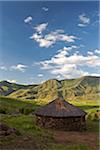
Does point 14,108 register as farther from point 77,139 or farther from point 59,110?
point 77,139

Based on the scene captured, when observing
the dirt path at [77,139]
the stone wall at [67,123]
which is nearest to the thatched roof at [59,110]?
the stone wall at [67,123]

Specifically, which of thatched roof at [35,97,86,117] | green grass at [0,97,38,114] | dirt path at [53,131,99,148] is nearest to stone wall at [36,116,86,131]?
thatched roof at [35,97,86,117]

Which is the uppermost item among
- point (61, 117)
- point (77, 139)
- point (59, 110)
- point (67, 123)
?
point (59, 110)

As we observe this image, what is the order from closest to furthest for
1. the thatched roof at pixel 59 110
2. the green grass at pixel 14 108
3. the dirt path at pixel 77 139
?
the dirt path at pixel 77 139
the thatched roof at pixel 59 110
the green grass at pixel 14 108

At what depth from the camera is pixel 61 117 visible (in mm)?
33250

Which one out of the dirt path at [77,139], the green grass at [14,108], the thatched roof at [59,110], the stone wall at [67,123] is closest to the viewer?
the dirt path at [77,139]

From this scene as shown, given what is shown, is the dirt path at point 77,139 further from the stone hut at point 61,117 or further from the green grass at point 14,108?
the green grass at point 14,108

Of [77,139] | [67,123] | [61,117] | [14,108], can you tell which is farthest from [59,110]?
[14,108]

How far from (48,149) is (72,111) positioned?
15505 millimetres

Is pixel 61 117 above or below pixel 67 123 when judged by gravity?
above

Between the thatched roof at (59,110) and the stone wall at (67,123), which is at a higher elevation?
the thatched roof at (59,110)

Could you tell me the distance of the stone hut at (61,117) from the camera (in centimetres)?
3331

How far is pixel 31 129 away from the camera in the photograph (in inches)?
1117

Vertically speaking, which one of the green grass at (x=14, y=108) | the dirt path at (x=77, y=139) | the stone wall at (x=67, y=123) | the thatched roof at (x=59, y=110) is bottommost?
the dirt path at (x=77, y=139)
